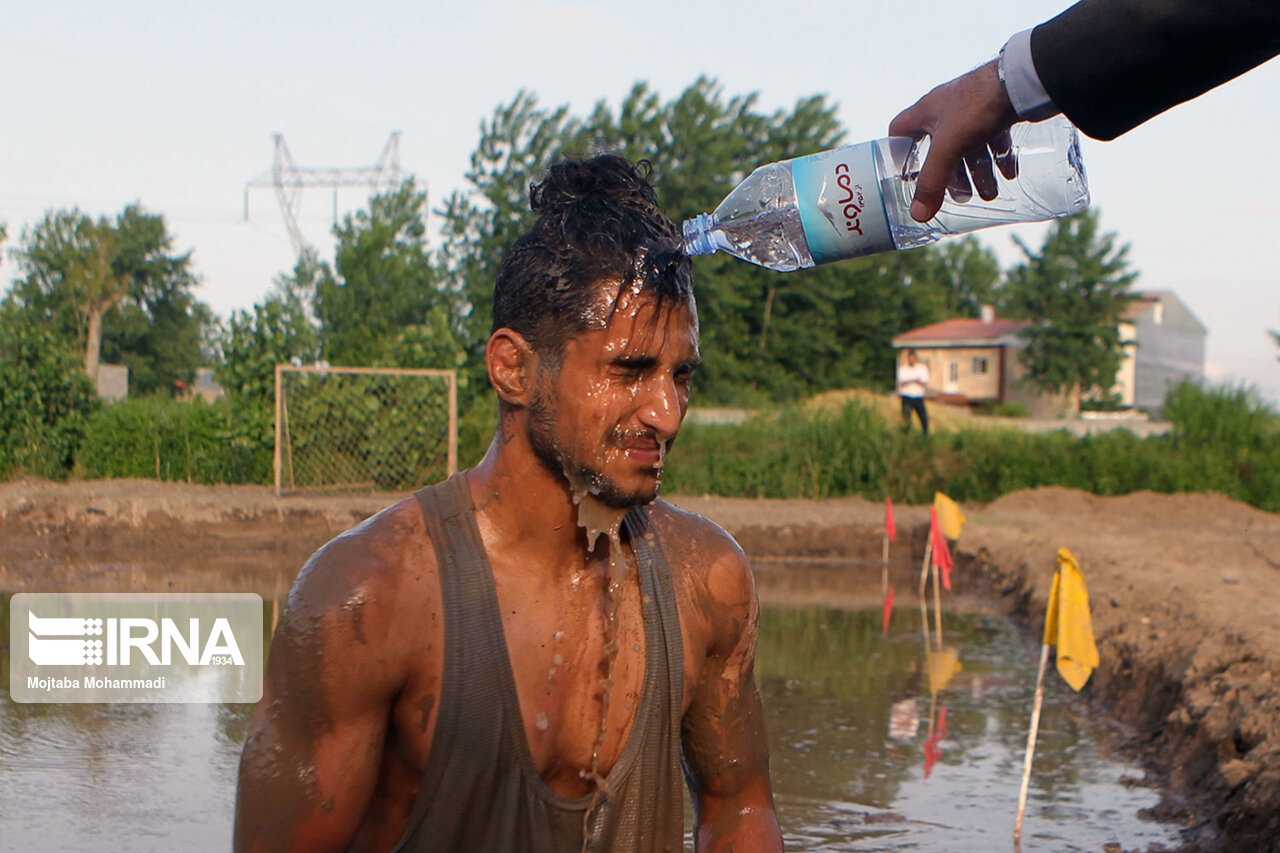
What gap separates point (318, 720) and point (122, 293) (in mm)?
54621

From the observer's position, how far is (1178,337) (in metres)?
82.4

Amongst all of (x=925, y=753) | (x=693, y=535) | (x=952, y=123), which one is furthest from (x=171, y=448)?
(x=952, y=123)

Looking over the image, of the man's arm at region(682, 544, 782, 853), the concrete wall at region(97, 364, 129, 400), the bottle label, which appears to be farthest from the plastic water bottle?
the concrete wall at region(97, 364, 129, 400)

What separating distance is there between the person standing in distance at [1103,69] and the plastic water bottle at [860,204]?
30 cm

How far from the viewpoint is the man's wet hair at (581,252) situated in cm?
211

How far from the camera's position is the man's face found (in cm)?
210

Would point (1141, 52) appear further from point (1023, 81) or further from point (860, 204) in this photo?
point (860, 204)

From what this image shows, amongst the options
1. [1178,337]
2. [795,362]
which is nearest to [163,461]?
[795,362]

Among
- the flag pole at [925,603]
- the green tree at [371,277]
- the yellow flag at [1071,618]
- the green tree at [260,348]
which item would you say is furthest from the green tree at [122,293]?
the yellow flag at [1071,618]

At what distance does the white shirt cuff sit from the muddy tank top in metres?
1.01

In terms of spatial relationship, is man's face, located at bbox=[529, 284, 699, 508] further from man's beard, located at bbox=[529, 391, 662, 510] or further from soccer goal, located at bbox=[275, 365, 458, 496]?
soccer goal, located at bbox=[275, 365, 458, 496]

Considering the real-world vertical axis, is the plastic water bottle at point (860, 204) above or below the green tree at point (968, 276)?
below

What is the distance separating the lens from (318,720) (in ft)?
6.42

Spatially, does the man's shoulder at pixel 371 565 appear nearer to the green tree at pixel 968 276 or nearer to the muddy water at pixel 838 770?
the muddy water at pixel 838 770
